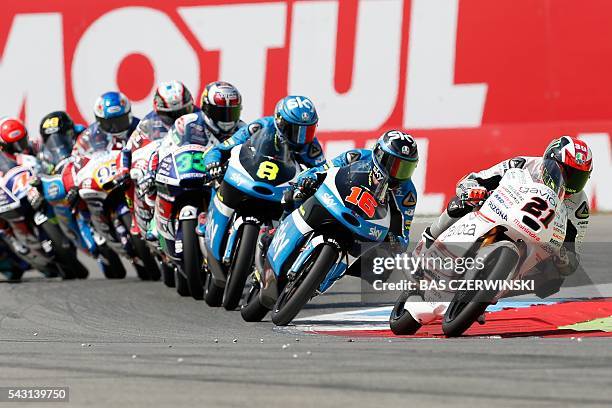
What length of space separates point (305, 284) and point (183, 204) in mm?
2987

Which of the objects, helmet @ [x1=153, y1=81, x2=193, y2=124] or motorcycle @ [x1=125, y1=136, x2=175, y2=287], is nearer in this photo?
motorcycle @ [x1=125, y1=136, x2=175, y2=287]

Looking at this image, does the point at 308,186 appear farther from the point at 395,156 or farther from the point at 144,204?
the point at 144,204

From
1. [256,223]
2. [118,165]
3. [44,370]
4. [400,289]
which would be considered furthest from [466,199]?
[118,165]

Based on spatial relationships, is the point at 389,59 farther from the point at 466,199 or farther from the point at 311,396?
the point at 311,396

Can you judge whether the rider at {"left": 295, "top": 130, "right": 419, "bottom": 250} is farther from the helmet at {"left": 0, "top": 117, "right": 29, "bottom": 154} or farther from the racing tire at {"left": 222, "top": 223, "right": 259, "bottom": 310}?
A: the helmet at {"left": 0, "top": 117, "right": 29, "bottom": 154}

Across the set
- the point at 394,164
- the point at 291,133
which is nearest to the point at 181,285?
the point at 291,133

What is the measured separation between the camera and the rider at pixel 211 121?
1130cm

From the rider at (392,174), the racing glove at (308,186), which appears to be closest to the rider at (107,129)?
the rider at (392,174)

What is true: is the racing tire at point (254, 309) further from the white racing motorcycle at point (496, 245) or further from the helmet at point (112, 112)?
the helmet at point (112, 112)

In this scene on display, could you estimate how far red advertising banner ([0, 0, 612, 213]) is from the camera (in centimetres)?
1395

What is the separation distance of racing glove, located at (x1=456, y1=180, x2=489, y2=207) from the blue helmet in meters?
1.51

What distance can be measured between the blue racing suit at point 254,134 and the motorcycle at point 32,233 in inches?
153

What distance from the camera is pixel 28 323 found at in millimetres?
10062

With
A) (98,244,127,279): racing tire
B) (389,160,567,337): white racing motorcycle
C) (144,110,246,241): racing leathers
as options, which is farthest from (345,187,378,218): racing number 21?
(98,244,127,279): racing tire
